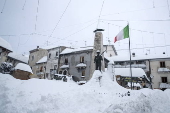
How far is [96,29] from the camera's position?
80.1 feet

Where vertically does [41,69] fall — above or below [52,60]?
below

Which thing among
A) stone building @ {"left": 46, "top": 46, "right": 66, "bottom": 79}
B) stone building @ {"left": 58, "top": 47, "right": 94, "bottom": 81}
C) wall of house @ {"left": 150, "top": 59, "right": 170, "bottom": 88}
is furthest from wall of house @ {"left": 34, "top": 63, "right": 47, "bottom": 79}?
wall of house @ {"left": 150, "top": 59, "right": 170, "bottom": 88}

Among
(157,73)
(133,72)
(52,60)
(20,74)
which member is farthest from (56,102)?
(157,73)

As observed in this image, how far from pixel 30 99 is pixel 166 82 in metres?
32.2

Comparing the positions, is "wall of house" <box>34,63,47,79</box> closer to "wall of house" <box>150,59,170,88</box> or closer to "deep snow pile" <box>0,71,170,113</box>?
"deep snow pile" <box>0,71,170,113</box>

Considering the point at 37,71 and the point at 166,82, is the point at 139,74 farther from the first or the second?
the point at 37,71

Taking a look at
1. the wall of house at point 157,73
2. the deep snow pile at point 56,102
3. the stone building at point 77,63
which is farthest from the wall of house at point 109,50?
the deep snow pile at point 56,102

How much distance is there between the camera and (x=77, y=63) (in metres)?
25.8

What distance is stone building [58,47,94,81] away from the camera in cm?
2415

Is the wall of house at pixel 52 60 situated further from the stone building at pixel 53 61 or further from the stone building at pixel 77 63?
the stone building at pixel 77 63

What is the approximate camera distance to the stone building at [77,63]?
79.2ft

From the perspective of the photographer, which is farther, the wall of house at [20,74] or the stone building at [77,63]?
the stone building at [77,63]

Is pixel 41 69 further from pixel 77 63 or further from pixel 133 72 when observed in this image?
pixel 133 72

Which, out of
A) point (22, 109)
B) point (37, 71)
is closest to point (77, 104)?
point (22, 109)
